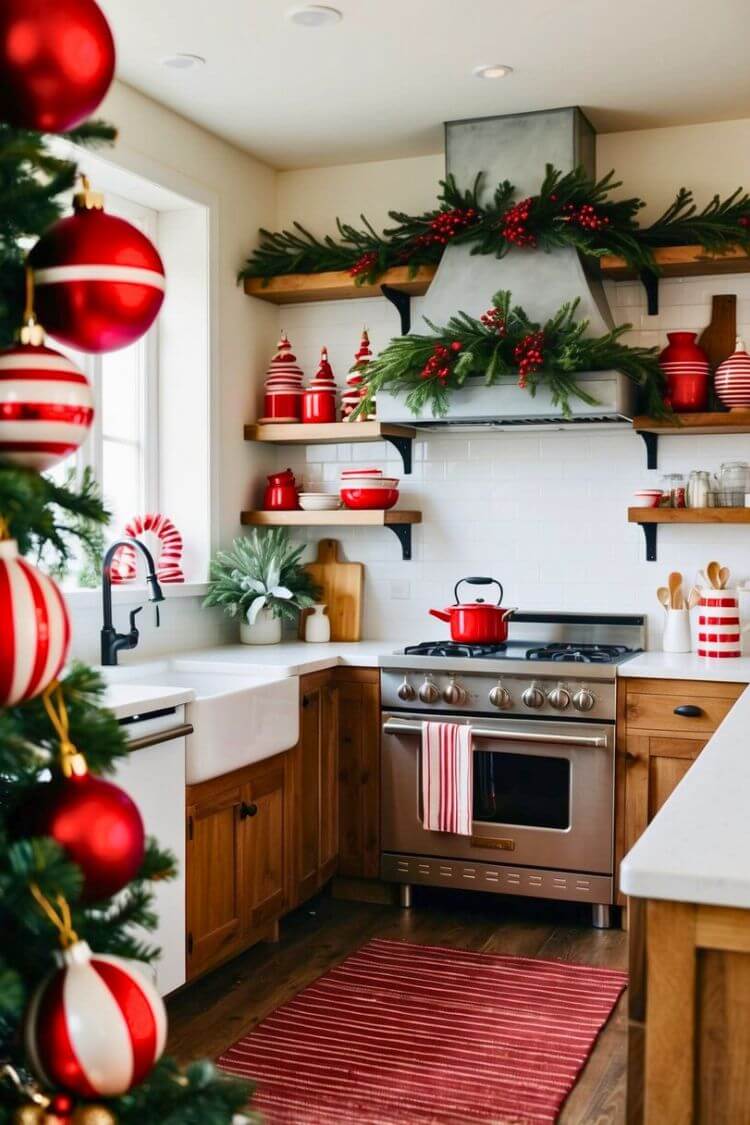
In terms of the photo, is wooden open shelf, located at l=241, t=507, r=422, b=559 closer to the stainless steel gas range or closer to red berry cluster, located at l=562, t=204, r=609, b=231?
the stainless steel gas range

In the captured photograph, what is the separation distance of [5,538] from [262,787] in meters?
2.97

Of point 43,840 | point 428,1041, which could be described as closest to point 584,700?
point 428,1041

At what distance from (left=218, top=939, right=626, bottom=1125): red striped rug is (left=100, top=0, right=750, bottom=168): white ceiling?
283 centimetres

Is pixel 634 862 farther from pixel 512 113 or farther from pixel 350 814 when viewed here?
pixel 512 113

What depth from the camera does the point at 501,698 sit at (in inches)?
164

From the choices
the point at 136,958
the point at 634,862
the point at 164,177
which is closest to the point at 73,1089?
the point at 136,958

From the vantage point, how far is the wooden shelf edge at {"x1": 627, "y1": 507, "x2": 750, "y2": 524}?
429 cm

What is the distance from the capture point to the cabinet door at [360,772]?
441 centimetres

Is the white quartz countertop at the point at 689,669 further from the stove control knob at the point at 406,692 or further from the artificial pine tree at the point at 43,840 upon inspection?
the artificial pine tree at the point at 43,840

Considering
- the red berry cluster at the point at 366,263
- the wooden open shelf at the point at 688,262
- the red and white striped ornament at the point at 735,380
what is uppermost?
the red berry cluster at the point at 366,263

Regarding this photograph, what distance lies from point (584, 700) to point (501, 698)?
0.28 meters

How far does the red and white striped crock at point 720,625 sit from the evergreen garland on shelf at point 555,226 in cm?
117

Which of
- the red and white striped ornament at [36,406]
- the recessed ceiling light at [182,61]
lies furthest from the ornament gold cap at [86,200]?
the recessed ceiling light at [182,61]

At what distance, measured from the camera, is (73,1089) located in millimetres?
946
